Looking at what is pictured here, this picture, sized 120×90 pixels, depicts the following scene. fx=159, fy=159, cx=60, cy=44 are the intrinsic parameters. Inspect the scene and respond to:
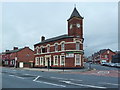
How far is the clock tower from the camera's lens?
1391 inches

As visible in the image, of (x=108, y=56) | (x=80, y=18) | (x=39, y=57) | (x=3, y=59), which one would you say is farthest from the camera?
(x=108, y=56)

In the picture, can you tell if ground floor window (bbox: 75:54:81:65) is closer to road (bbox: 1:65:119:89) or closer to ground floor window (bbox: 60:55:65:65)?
ground floor window (bbox: 60:55:65:65)

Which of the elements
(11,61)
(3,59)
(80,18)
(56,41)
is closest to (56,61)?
(56,41)

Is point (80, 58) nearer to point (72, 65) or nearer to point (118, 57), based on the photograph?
point (72, 65)

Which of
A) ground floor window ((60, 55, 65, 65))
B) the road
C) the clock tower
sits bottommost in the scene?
the road

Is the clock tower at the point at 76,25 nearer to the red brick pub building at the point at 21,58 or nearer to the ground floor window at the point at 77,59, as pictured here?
the ground floor window at the point at 77,59

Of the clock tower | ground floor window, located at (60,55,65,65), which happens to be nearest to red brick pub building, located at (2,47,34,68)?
ground floor window, located at (60,55,65,65)

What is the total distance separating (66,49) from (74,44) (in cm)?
209

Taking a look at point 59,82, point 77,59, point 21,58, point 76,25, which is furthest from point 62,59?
point 21,58

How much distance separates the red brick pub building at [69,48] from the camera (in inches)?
1337

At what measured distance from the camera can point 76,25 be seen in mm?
35781

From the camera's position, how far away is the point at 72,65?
33781 mm

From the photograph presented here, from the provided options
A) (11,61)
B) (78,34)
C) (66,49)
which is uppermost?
(78,34)

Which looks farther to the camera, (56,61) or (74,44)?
(56,61)
